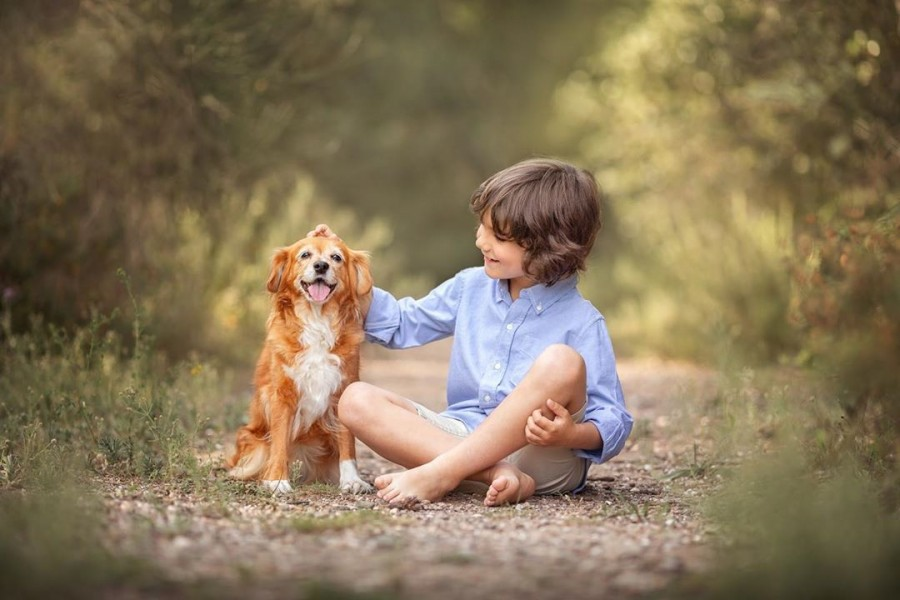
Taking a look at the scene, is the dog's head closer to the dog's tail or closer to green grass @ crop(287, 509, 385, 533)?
the dog's tail

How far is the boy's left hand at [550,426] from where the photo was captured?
377 centimetres

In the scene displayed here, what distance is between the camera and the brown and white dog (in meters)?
4.17

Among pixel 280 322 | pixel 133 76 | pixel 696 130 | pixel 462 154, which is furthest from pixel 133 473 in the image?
pixel 462 154

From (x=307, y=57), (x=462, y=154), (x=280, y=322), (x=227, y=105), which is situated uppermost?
(x=462, y=154)

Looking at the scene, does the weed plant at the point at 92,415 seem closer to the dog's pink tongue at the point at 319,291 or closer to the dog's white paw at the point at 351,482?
the dog's white paw at the point at 351,482

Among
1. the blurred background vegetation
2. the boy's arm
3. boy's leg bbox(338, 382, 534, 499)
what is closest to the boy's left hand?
the boy's arm

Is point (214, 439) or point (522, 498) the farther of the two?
point (214, 439)

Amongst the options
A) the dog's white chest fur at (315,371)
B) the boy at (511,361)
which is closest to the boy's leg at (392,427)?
the boy at (511,361)

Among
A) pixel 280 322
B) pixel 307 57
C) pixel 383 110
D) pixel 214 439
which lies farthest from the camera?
pixel 383 110

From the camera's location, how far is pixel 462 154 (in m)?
22.9

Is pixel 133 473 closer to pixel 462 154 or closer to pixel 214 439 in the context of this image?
pixel 214 439

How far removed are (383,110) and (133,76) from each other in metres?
11.6

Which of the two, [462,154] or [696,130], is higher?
[462,154]

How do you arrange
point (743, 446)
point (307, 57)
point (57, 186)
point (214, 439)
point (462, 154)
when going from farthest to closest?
point (462, 154) → point (307, 57) → point (57, 186) → point (214, 439) → point (743, 446)
